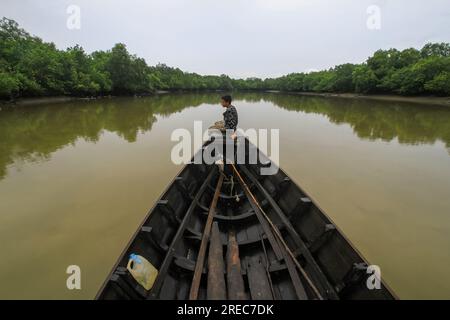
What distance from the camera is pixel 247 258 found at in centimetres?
338

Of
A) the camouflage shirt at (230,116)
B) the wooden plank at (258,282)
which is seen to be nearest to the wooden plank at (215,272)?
the wooden plank at (258,282)

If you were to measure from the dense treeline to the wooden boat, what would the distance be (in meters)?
25.4

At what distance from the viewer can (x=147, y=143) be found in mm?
11156

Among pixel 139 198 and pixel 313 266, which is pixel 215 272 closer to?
pixel 313 266

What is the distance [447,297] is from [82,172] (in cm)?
904

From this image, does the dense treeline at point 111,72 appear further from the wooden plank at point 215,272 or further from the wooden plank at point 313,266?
the wooden plank at point 313,266

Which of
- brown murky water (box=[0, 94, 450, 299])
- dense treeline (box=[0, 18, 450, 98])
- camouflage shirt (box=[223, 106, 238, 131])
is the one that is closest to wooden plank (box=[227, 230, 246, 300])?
brown murky water (box=[0, 94, 450, 299])

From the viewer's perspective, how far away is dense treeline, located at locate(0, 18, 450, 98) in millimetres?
24750

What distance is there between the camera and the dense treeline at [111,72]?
2475 centimetres

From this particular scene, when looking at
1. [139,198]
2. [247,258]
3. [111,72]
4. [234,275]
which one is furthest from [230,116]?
[111,72]

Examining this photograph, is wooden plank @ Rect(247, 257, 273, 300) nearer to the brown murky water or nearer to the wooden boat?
the wooden boat

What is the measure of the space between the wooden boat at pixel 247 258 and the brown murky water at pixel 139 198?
1.35m

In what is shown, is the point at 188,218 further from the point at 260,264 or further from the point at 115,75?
the point at 115,75
